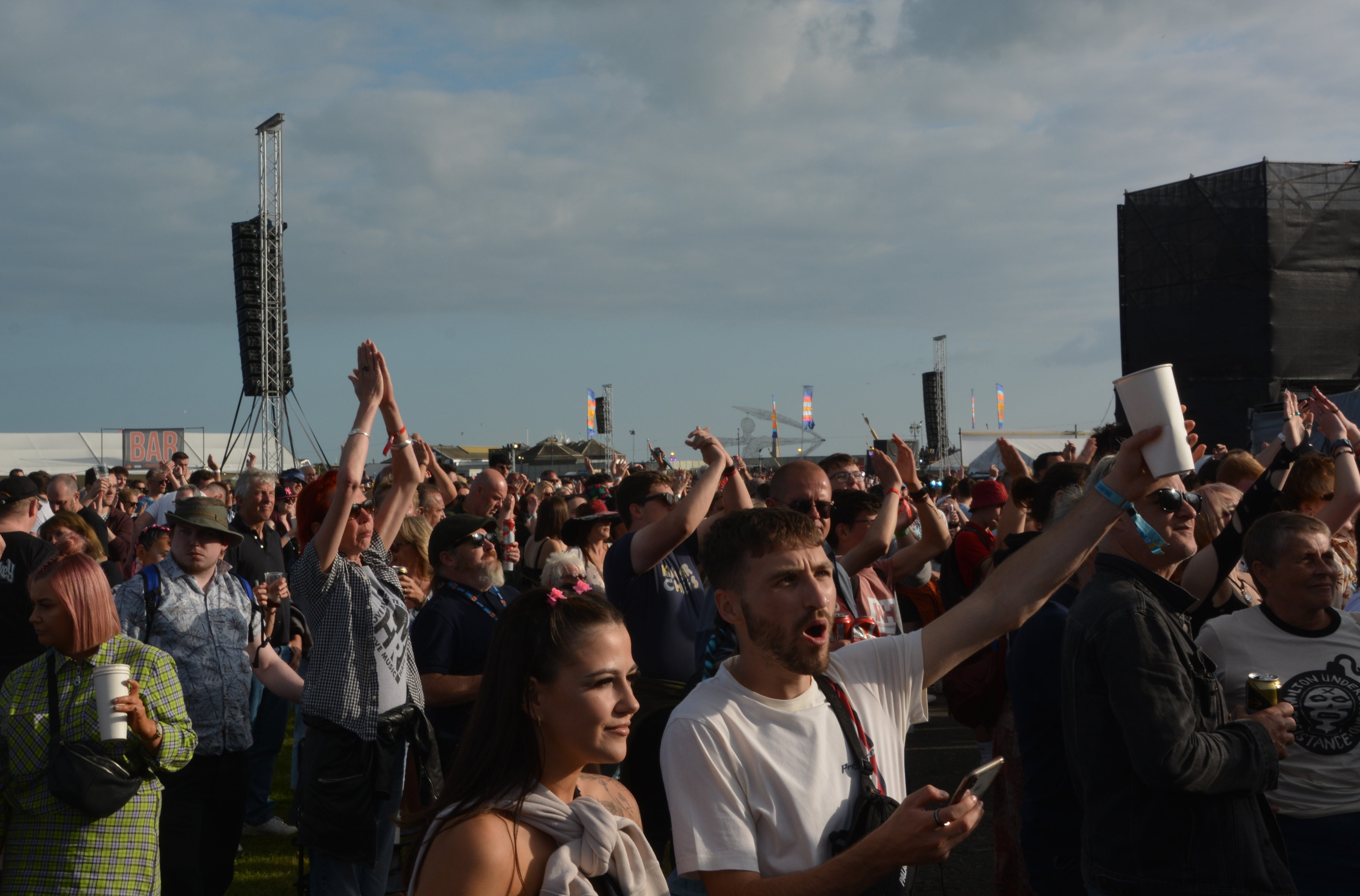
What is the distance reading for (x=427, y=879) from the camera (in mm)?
2014

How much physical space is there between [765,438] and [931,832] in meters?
90.4

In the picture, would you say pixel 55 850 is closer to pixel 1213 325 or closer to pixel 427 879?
pixel 427 879

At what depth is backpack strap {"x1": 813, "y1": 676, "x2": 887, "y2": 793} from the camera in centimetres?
236

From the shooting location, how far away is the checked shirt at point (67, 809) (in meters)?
3.51

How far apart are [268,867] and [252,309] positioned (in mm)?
A: 20570

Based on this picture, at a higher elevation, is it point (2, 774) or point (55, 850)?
point (2, 774)

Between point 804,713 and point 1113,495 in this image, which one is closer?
point 804,713

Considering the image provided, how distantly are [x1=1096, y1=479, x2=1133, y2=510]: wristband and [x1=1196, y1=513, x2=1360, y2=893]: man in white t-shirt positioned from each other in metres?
1.13

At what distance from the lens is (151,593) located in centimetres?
449

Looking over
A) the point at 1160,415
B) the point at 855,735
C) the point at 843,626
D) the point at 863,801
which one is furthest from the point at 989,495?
the point at 863,801

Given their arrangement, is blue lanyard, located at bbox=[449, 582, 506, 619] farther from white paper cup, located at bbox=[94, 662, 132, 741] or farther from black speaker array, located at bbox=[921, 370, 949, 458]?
black speaker array, located at bbox=[921, 370, 949, 458]

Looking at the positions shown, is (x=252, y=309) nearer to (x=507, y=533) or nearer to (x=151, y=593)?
(x=507, y=533)

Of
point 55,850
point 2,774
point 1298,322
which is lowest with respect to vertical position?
point 55,850

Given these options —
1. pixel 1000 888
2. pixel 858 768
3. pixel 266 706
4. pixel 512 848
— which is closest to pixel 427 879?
pixel 512 848
